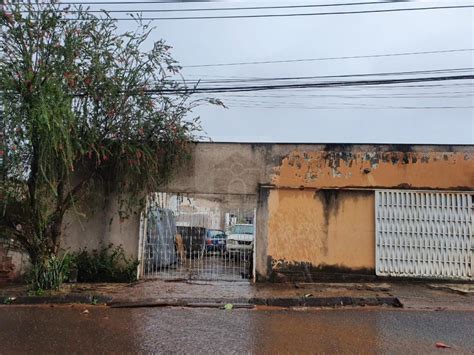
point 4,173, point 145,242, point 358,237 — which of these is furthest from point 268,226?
point 4,173

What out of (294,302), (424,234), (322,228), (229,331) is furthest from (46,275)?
(424,234)

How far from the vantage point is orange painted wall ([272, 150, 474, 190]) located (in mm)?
12062

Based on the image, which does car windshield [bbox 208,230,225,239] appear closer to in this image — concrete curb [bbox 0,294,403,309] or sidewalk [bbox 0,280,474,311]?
sidewalk [bbox 0,280,474,311]

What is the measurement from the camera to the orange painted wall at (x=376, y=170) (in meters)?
12.1

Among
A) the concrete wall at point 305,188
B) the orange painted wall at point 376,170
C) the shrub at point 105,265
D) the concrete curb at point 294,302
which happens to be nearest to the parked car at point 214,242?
the concrete wall at point 305,188

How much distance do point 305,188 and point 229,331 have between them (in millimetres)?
5878

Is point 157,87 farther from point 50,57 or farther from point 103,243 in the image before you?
point 103,243

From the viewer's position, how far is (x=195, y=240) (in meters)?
14.0

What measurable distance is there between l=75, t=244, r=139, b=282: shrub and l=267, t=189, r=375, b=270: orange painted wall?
3.66 m

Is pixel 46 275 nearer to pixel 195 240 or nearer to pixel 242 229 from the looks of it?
pixel 195 240

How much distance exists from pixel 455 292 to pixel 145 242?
7.66 m

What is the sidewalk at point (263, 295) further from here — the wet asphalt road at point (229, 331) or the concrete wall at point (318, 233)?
the concrete wall at point (318, 233)

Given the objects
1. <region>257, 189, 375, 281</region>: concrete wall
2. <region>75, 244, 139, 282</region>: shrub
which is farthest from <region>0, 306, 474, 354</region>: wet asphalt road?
<region>257, 189, 375, 281</region>: concrete wall

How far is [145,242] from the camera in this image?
12.6 metres
